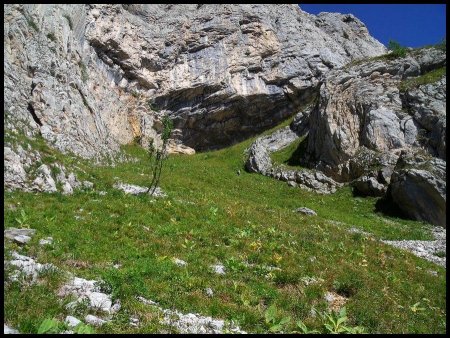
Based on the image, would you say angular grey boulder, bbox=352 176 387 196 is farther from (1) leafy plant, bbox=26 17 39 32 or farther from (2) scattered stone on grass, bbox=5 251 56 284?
(1) leafy plant, bbox=26 17 39 32

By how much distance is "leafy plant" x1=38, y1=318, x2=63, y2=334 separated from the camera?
800 cm

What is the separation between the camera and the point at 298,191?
41.5m

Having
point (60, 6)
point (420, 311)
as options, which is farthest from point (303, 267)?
point (60, 6)

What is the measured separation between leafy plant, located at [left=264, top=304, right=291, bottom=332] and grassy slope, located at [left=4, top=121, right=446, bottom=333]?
173mm

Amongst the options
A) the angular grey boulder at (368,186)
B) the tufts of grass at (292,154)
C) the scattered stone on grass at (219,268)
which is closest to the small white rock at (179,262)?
the scattered stone on grass at (219,268)

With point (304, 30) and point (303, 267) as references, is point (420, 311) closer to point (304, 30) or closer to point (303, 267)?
point (303, 267)

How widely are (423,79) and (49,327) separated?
44.6m

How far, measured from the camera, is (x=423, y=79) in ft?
141

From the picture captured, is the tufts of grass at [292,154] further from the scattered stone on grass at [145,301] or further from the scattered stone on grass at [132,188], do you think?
the scattered stone on grass at [145,301]

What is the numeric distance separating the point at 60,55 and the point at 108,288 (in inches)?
1457

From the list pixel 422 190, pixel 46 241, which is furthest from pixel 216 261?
pixel 422 190

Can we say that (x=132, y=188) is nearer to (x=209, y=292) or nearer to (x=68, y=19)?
(x=209, y=292)

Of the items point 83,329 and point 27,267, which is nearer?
point 83,329

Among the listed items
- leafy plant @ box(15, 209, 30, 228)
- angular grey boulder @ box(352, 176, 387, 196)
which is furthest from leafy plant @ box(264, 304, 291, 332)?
angular grey boulder @ box(352, 176, 387, 196)
